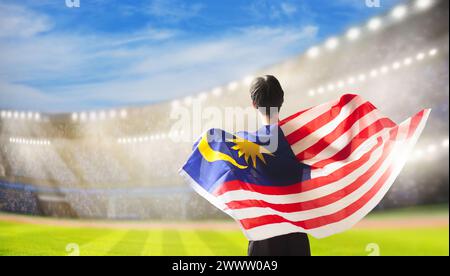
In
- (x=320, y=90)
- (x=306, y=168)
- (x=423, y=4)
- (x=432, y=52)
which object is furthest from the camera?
(x=432, y=52)

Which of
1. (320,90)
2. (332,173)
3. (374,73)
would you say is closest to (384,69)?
(374,73)

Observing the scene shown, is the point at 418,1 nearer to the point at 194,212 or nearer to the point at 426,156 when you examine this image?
the point at 426,156

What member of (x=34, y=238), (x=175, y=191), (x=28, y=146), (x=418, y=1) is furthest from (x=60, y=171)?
(x=418, y=1)

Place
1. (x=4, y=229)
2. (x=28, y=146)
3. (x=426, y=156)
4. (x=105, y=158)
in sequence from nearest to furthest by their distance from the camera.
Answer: (x=4, y=229)
(x=28, y=146)
(x=105, y=158)
(x=426, y=156)

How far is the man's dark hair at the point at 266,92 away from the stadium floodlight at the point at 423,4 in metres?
5.52

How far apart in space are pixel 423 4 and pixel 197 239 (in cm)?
524

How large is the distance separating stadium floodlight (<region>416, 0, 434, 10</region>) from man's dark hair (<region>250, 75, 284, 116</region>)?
552 centimetres

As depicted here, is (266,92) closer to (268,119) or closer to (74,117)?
(268,119)

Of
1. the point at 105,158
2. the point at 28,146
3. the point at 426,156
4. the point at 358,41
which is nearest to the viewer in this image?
the point at 28,146

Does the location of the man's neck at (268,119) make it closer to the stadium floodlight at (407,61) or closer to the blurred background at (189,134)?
the blurred background at (189,134)

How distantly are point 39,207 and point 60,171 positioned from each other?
21.5 inches

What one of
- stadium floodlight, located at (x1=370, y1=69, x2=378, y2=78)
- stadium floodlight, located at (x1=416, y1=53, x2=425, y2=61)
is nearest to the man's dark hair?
stadium floodlight, located at (x1=370, y1=69, x2=378, y2=78)

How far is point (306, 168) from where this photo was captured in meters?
2.62

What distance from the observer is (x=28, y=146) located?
220 inches
